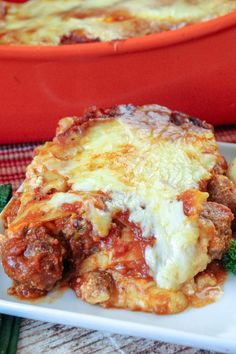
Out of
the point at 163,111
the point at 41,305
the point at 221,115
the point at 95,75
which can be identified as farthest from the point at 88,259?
the point at 221,115

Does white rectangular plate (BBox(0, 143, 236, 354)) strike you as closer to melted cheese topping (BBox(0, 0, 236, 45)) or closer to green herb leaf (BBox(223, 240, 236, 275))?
green herb leaf (BBox(223, 240, 236, 275))

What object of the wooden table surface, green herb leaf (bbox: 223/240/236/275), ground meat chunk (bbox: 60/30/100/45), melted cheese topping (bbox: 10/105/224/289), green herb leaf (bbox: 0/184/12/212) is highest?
ground meat chunk (bbox: 60/30/100/45)

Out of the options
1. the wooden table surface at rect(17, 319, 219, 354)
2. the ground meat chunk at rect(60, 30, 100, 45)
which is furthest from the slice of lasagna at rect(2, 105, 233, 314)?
the ground meat chunk at rect(60, 30, 100, 45)

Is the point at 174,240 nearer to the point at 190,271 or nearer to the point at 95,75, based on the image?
the point at 190,271

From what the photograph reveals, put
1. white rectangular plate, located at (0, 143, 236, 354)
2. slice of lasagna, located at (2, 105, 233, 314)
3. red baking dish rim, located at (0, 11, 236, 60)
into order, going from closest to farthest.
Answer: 1. white rectangular plate, located at (0, 143, 236, 354)
2. slice of lasagna, located at (2, 105, 233, 314)
3. red baking dish rim, located at (0, 11, 236, 60)

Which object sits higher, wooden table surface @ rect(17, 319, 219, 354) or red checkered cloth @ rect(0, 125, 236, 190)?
red checkered cloth @ rect(0, 125, 236, 190)

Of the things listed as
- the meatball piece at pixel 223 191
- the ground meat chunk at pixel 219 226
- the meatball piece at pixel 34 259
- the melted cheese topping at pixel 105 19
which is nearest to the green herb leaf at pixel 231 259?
the ground meat chunk at pixel 219 226
